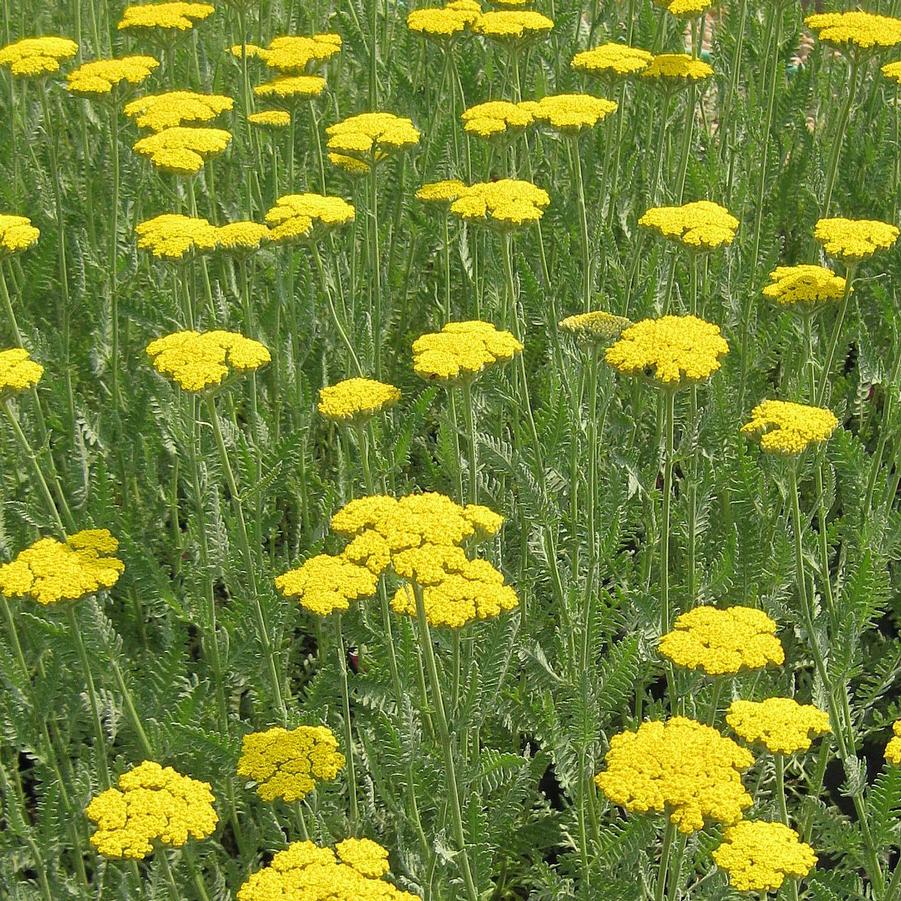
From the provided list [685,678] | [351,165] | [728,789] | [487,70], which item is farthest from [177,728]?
[487,70]

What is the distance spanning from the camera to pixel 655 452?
3084 millimetres

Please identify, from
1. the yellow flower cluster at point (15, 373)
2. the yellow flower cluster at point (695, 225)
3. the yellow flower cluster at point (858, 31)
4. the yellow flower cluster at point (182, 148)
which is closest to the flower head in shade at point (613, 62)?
the yellow flower cluster at point (858, 31)

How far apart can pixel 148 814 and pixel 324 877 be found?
1.04 feet

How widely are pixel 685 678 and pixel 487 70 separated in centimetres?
282

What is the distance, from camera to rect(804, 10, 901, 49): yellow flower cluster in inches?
129

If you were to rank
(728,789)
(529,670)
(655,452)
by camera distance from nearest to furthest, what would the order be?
(728,789), (529,670), (655,452)

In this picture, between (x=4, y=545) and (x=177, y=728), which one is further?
(x=4, y=545)

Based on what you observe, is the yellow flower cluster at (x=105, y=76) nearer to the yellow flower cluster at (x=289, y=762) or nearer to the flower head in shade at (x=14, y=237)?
the flower head in shade at (x=14, y=237)

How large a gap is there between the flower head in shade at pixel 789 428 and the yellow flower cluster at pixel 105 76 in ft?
6.53

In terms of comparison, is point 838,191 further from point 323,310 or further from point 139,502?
point 139,502

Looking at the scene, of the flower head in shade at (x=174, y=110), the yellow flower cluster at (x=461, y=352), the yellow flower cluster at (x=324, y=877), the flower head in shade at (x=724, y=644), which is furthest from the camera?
the flower head in shade at (x=174, y=110)

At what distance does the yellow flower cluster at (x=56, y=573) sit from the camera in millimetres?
2217

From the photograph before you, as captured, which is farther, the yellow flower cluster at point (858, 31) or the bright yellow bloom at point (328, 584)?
the yellow flower cluster at point (858, 31)

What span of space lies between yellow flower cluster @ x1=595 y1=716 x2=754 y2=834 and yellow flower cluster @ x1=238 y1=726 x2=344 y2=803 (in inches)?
21.4
